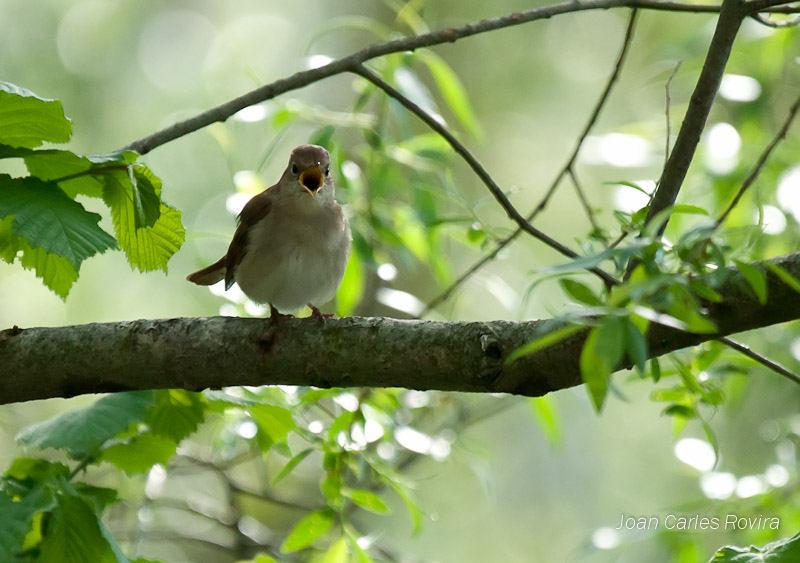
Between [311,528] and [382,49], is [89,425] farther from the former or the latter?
[382,49]

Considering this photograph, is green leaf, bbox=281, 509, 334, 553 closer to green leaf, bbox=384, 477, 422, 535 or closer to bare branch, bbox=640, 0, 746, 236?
green leaf, bbox=384, 477, 422, 535

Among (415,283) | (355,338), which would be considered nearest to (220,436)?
(355,338)

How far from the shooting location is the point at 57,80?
818cm

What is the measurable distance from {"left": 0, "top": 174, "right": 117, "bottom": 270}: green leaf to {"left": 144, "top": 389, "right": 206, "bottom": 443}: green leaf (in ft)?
2.20

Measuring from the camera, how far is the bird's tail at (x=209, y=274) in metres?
3.74

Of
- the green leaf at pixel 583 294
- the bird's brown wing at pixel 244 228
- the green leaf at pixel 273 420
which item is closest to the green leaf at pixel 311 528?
the green leaf at pixel 273 420

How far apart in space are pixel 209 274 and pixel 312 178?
71 cm

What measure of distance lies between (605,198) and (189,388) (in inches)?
265

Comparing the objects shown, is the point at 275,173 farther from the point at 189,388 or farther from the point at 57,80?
the point at 189,388

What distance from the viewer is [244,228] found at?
3.46 metres

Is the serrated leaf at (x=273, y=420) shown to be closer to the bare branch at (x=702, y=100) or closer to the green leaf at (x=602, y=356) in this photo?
the bare branch at (x=702, y=100)

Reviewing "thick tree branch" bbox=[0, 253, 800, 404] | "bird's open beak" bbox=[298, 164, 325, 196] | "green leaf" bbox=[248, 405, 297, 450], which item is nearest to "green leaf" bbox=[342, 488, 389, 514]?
"green leaf" bbox=[248, 405, 297, 450]

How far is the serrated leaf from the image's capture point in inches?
92.7

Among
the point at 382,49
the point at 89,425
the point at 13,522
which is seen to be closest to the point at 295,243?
the point at 382,49
